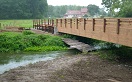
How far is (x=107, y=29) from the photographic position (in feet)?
56.9

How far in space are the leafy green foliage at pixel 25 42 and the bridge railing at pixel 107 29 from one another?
298cm

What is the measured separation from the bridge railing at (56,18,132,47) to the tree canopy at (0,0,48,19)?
2148 inches

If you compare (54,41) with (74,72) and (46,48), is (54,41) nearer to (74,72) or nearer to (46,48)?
(46,48)

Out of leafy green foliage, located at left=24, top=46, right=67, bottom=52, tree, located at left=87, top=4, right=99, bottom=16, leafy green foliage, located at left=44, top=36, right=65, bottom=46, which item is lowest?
leafy green foliage, located at left=24, top=46, right=67, bottom=52

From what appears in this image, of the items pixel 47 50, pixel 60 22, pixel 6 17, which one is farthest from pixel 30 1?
pixel 47 50

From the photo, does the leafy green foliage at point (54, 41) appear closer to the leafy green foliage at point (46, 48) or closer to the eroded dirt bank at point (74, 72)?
the leafy green foliage at point (46, 48)

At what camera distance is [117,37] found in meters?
16.0

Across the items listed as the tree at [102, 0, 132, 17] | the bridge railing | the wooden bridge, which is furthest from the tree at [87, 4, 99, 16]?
the bridge railing

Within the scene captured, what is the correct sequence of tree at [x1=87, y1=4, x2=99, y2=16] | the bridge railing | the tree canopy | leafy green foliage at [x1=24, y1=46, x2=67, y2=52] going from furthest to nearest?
tree at [x1=87, y1=4, x2=99, y2=16] < the tree canopy < leafy green foliage at [x1=24, y1=46, x2=67, y2=52] < the bridge railing

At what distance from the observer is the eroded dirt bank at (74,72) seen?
40.7 ft

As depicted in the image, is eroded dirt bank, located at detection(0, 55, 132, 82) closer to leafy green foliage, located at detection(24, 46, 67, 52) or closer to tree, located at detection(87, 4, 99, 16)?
leafy green foliage, located at detection(24, 46, 67, 52)

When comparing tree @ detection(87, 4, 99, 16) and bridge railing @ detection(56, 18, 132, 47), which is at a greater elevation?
tree @ detection(87, 4, 99, 16)

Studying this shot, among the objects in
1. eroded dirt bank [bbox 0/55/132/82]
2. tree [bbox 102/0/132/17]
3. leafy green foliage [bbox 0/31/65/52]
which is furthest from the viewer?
tree [bbox 102/0/132/17]

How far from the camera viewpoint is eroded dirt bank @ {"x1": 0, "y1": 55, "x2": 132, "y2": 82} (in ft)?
40.7
